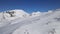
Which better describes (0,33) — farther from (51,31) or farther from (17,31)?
(51,31)

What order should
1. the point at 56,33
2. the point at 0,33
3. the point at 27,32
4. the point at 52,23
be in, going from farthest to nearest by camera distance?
the point at 0,33 < the point at 52,23 < the point at 27,32 < the point at 56,33

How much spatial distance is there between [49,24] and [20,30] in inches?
65.7

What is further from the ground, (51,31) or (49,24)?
(49,24)

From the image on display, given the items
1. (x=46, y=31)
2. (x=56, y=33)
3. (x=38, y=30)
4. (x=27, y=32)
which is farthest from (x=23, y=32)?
(x=56, y=33)

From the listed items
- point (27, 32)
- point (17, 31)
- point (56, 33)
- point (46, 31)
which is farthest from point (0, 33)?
point (56, 33)

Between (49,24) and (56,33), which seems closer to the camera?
(56,33)

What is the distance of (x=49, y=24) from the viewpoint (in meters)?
6.42

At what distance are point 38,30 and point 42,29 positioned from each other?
0.23 meters

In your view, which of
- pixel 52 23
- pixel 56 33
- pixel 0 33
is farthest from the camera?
pixel 0 33

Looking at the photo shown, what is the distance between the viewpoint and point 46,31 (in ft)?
18.8

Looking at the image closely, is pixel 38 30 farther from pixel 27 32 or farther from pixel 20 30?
pixel 20 30

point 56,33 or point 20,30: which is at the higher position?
point 20,30

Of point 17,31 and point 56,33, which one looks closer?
point 56,33

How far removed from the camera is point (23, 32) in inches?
237
